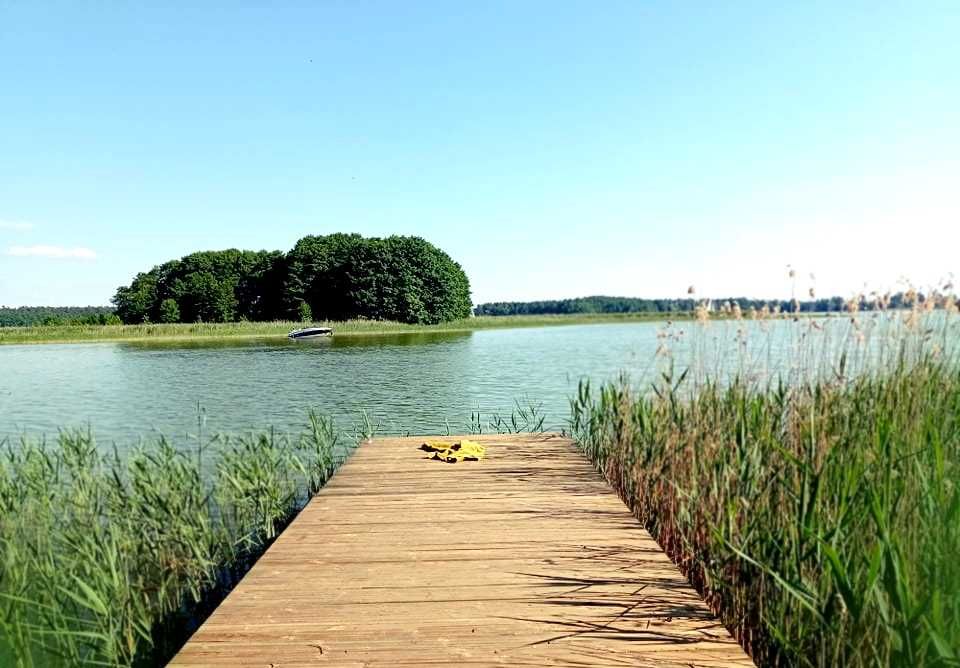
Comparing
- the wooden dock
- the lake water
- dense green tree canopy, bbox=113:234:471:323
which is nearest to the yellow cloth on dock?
the wooden dock

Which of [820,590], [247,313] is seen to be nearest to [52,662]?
[820,590]

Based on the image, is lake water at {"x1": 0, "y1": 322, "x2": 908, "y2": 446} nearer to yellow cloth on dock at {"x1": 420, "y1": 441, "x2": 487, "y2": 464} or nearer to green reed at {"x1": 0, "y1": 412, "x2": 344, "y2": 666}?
green reed at {"x1": 0, "y1": 412, "x2": 344, "y2": 666}

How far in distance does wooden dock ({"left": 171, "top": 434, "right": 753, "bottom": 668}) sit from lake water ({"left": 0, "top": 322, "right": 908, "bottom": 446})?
7.23 ft

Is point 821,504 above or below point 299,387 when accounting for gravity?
above

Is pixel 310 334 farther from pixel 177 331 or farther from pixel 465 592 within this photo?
pixel 465 592

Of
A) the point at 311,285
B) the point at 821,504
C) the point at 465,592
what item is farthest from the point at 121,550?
the point at 311,285

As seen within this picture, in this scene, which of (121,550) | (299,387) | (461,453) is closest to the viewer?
(121,550)

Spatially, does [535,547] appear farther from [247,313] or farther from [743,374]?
[247,313]

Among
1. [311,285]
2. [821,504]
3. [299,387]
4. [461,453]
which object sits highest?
[311,285]

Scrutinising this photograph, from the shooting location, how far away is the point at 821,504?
8.81 ft

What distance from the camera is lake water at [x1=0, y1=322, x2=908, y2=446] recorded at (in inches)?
345

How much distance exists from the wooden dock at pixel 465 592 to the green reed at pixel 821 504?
0.34 meters

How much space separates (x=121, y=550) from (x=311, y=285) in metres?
45.0

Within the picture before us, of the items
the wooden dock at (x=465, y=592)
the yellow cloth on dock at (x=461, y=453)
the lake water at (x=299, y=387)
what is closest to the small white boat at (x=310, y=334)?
the lake water at (x=299, y=387)
